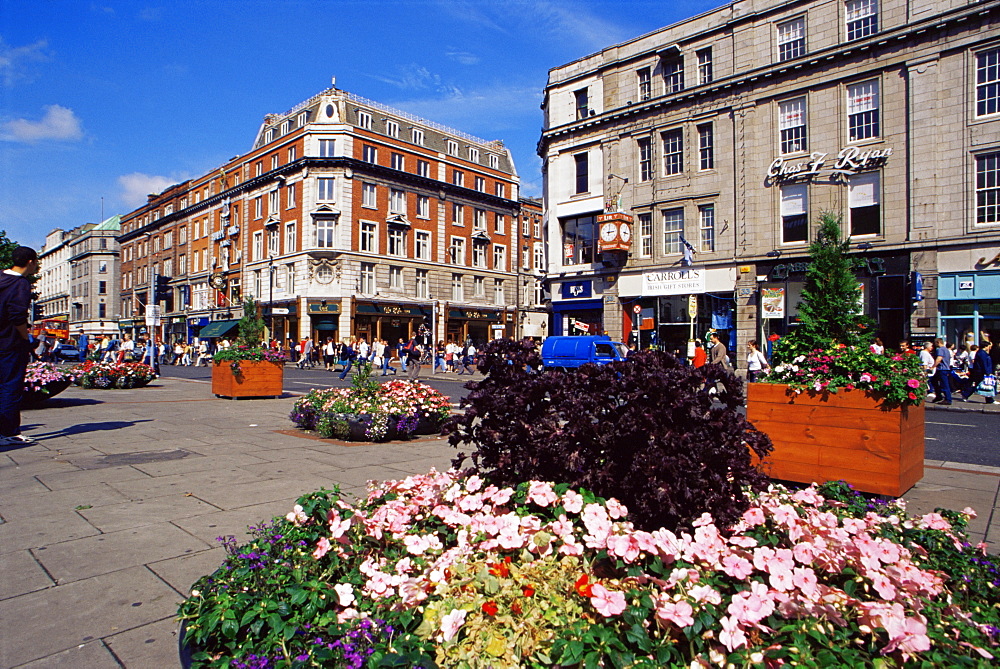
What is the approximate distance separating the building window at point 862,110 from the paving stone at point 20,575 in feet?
88.4

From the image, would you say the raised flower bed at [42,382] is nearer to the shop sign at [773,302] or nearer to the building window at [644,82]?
the shop sign at [773,302]

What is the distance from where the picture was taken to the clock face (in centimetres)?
2773

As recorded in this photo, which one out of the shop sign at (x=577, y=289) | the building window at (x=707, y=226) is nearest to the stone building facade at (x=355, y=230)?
the shop sign at (x=577, y=289)

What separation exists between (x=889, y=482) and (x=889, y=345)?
20.6m

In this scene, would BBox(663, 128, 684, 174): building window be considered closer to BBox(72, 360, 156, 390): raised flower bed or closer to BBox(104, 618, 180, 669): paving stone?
BBox(72, 360, 156, 390): raised flower bed

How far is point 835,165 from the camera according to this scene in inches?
901

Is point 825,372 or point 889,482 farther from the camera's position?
point 825,372

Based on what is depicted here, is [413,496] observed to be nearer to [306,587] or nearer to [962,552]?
[306,587]

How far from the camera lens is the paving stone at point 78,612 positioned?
2.57 metres

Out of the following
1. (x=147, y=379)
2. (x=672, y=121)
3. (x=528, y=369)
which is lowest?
(x=147, y=379)

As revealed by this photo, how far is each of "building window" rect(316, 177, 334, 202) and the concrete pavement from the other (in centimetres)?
3720

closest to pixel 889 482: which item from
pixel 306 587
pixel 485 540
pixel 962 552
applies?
pixel 962 552

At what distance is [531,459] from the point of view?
10.3 ft

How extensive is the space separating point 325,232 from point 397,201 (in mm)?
6817
